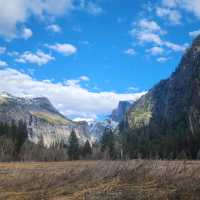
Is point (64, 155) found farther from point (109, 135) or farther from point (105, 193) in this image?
point (105, 193)

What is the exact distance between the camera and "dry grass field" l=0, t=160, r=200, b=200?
11.5m

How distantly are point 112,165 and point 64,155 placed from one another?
453 ft

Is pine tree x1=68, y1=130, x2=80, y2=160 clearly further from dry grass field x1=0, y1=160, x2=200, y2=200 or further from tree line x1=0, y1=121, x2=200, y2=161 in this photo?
dry grass field x1=0, y1=160, x2=200, y2=200

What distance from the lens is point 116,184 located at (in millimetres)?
13555

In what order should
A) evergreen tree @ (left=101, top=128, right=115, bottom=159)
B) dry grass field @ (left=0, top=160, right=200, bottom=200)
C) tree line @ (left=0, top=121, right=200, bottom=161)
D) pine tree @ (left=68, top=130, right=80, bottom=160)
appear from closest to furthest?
1. dry grass field @ (left=0, top=160, right=200, bottom=200)
2. tree line @ (left=0, top=121, right=200, bottom=161)
3. evergreen tree @ (left=101, top=128, right=115, bottom=159)
4. pine tree @ (left=68, top=130, right=80, bottom=160)

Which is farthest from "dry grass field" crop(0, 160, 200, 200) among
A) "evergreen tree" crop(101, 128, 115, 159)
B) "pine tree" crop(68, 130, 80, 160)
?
"pine tree" crop(68, 130, 80, 160)

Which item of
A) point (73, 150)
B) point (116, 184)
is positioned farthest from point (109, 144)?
point (116, 184)

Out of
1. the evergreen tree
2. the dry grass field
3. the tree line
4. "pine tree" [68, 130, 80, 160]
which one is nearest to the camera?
the dry grass field

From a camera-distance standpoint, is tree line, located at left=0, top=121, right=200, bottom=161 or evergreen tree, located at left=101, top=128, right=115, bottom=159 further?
evergreen tree, located at left=101, top=128, right=115, bottom=159

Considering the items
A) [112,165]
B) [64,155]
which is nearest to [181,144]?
[64,155]

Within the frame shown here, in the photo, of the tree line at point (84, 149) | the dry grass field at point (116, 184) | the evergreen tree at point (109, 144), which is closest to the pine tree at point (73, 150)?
the tree line at point (84, 149)

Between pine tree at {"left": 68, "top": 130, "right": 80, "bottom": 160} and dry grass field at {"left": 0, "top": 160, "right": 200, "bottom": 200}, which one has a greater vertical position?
pine tree at {"left": 68, "top": 130, "right": 80, "bottom": 160}

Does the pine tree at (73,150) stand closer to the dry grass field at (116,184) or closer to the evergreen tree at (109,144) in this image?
the evergreen tree at (109,144)

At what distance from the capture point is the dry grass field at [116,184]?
1150 cm
